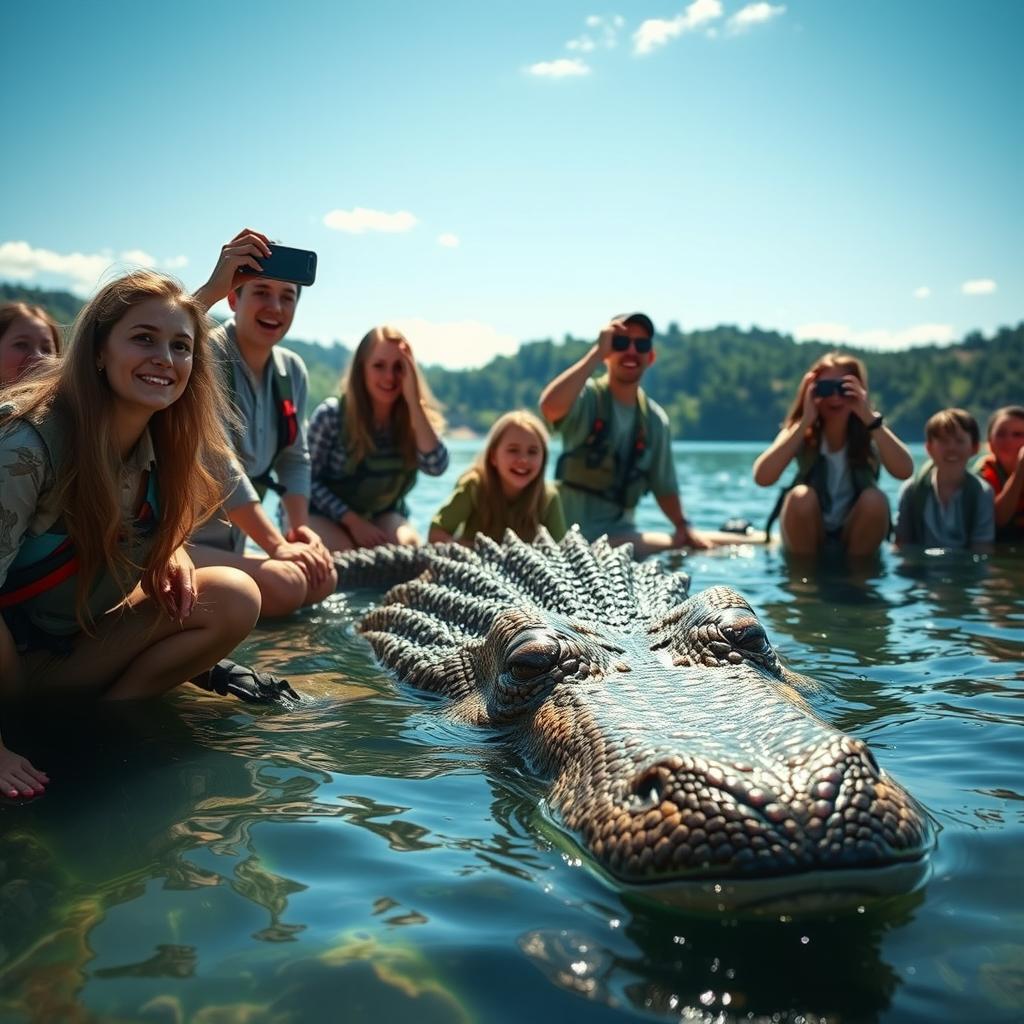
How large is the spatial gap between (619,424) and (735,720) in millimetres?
5723

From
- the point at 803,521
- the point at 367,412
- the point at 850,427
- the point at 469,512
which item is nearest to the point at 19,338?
the point at 367,412

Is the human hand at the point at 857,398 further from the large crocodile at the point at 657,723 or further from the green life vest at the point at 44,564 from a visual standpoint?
the green life vest at the point at 44,564

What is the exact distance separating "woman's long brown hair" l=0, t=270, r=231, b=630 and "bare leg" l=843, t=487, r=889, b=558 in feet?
17.5

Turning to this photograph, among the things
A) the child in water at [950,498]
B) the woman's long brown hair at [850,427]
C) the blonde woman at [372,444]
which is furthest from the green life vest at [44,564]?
the child in water at [950,498]

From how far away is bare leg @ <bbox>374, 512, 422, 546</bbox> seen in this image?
7.37m

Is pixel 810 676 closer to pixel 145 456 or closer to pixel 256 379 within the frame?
pixel 145 456

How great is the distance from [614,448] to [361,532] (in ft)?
6.83

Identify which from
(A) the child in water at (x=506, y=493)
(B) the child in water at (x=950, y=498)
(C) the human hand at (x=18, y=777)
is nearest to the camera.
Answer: (C) the human hand at (x=18, y=777)

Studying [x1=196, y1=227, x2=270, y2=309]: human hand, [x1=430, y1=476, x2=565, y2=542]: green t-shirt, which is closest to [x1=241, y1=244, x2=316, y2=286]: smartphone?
[x1=196, y1=227, x2=270, y2=309]: human hand

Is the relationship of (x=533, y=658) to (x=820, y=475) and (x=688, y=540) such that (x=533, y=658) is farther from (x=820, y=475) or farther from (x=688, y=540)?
(x=688, y=540)

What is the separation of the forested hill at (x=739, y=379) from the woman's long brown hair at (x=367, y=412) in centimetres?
7184

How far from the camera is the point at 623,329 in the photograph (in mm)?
7469

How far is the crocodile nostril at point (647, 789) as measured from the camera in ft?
6.92

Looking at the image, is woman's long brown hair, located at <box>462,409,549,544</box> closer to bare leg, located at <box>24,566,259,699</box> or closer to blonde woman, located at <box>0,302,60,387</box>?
blonde woman, located at <box>0,302,60,387</box>
